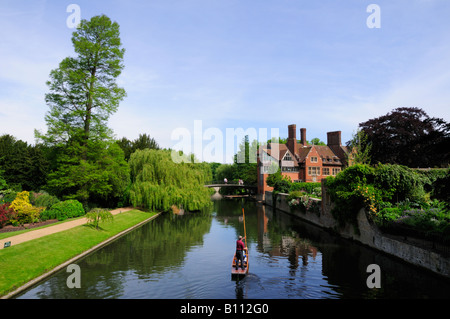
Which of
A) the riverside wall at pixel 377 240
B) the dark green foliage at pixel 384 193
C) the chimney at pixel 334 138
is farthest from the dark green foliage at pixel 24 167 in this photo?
the chimney at pixel 334 138

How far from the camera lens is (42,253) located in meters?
18.0

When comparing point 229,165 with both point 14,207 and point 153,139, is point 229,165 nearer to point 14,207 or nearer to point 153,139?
point 153,139

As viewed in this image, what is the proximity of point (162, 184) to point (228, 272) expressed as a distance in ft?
83.2

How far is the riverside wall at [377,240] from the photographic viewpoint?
16141 mm

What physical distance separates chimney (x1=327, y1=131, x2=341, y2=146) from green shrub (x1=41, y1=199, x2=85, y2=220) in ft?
220

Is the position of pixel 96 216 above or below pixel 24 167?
below

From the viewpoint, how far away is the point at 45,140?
107ft

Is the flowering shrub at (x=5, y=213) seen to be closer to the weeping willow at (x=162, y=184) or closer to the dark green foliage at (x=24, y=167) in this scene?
the weeping willow at (x=162, y=184)

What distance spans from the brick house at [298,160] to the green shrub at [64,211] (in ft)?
146

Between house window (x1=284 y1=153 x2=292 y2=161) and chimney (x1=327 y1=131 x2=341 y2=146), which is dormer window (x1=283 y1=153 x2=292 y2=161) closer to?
house window (x1=284 y1=153 x2=292 y2=161)

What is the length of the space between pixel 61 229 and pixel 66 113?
15.4m

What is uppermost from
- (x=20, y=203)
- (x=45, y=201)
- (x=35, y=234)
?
(x=20, y=203)

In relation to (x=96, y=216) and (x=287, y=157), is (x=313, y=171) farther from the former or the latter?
(x=96, y=216)

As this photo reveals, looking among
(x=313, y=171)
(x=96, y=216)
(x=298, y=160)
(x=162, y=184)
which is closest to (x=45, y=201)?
(x=96, y=216)
